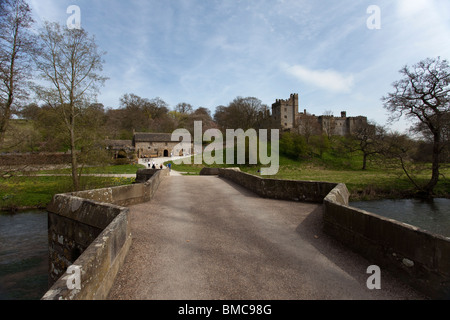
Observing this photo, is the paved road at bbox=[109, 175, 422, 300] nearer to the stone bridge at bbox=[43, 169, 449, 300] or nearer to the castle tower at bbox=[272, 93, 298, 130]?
the stone bridge at bbox=[43, 169, 449, 300]

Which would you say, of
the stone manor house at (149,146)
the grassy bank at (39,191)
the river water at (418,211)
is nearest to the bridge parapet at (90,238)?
the grassy bank at (39,191)

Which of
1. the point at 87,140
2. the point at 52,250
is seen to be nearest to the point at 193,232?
the point at 52,250

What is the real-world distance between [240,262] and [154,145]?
56.9 m

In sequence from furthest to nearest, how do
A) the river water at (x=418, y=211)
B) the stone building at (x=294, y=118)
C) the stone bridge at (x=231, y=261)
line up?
1. the stone building at (x=294, y=118)
2. the river water at (x=418, y=211)
3. the stone bridge at (x=231, y=261)

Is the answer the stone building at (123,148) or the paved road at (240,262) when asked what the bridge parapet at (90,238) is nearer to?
the paved road at (240,262)

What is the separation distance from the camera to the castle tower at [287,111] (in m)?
72.1

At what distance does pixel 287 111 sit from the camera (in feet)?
240

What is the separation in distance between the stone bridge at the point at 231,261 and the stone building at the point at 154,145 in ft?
171

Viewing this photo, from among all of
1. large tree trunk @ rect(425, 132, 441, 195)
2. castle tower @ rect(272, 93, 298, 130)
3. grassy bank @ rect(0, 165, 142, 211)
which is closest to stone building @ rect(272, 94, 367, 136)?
castle tower @ rect(272, 93, 298, 130)

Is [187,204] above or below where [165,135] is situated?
below

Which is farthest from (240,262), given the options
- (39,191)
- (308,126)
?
(308,126)

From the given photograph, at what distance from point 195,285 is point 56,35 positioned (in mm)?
19910
